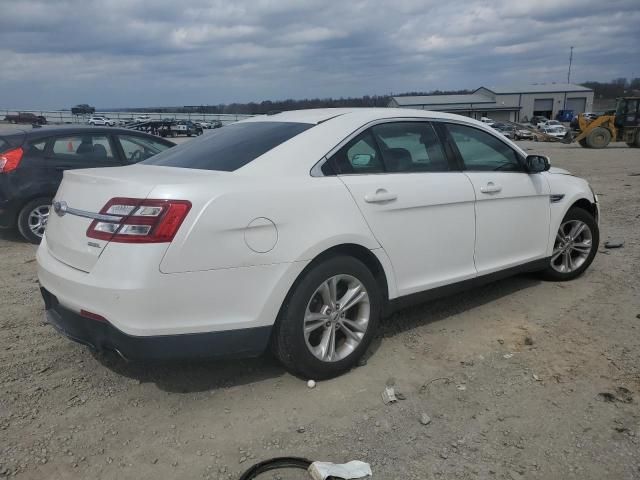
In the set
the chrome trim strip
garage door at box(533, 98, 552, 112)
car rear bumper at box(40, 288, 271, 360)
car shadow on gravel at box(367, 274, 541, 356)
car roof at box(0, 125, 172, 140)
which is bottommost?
garage door at box(533, 98, 552, 112)

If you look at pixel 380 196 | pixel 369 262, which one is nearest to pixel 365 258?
pixel 369 262

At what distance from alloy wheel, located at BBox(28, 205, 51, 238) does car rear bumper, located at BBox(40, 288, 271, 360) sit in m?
4.48

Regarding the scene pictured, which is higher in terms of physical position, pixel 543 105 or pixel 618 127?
pixel 618 127

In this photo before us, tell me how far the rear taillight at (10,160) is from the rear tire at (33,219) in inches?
18.8

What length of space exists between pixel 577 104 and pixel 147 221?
324 ft

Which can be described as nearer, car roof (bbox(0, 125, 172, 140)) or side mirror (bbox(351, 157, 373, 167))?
side mirror (bbox(351, 157, 373, 167))

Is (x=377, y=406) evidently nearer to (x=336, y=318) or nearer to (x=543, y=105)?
(x=336, y=318)

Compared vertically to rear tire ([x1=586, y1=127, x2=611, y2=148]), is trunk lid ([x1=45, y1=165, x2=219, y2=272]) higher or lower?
higher

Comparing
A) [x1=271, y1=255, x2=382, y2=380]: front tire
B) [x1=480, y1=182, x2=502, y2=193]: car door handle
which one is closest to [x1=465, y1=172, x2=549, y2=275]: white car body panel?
[x1=480, y1=182, x2=502, y2=193]: car door handle

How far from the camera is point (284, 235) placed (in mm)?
3012

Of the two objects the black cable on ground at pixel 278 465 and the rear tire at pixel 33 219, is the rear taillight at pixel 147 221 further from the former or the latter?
the rear tire at pixel 33 219

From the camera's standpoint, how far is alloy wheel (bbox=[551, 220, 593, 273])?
5098 millimetres

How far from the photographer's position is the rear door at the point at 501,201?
419cm

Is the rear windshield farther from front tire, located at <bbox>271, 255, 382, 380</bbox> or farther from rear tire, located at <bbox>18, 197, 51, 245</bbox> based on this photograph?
rear tire, located at <bbox>18, 197, 51, 245</bbox>
